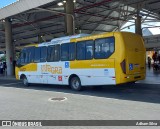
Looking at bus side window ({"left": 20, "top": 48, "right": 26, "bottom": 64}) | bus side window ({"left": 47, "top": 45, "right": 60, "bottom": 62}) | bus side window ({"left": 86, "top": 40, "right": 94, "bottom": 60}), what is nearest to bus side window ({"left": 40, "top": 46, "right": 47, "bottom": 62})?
bus side window ({"left": 47, "top": 45, "right": 60, "bottom": 62})

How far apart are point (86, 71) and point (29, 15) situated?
2026cm

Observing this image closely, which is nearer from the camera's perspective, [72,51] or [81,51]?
[81,51]

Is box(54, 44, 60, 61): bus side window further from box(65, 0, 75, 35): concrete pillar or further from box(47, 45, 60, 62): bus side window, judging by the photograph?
box(65, 0, 75, 35): concrete pillar

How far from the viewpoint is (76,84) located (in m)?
15.3

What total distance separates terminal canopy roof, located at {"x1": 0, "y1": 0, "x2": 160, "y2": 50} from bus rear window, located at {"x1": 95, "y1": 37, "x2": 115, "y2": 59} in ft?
33.9

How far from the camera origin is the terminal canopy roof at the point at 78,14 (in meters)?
26.6

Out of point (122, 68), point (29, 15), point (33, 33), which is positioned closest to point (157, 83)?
point (122, 68)

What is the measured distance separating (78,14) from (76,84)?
20027 millimetres

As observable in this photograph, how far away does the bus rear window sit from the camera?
13.1m

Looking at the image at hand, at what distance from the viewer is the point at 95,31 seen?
46.1 m

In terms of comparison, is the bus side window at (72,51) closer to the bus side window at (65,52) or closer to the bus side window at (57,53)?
the bus side window at (65,52)

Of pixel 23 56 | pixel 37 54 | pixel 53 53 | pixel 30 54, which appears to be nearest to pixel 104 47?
pixel 53 53

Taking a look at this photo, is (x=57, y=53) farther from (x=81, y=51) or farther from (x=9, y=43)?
(x=9, y=43)

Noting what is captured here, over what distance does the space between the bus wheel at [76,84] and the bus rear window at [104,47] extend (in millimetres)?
2077
